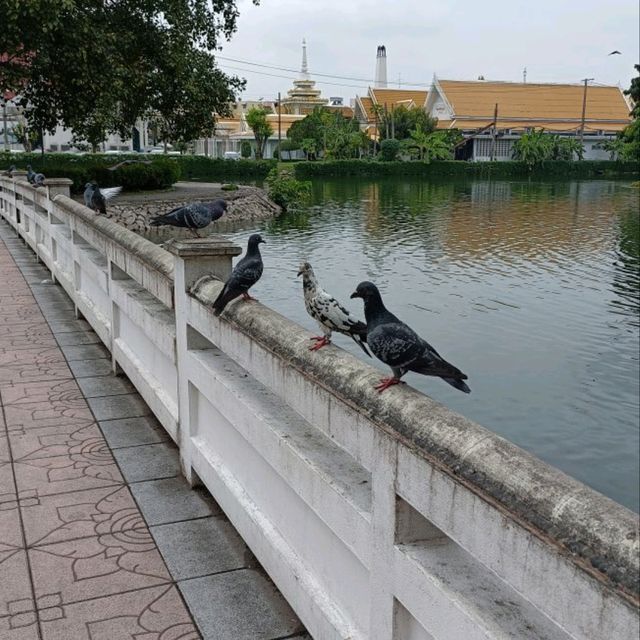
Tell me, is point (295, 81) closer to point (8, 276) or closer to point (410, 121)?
point (410, 121)

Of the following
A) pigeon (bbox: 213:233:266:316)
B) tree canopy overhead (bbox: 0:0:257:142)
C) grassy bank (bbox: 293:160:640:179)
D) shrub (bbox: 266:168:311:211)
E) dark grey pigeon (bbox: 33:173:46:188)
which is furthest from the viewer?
grassy bank (bbox: 293:160:640:179)

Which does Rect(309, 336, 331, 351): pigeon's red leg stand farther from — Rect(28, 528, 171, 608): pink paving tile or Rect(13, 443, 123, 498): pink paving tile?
A: Rect(13, 443, 123, 498): pink paving tile

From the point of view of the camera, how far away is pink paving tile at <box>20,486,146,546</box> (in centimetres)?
373

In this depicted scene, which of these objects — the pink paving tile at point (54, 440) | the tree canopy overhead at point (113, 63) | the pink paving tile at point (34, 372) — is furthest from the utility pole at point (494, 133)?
the pink paving tile at point (54, 440)

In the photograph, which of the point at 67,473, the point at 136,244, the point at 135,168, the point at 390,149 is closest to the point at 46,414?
the point at 67,473

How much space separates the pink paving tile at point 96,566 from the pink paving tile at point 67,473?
62cm

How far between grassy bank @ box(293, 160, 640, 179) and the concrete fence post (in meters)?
53.2

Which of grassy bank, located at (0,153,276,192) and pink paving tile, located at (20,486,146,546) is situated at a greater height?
grassy bank, located at (0,153,276,192)

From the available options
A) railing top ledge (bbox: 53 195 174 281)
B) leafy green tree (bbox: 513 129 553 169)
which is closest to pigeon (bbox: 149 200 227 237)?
railing top ledge (bbox: 53 195 174 281)

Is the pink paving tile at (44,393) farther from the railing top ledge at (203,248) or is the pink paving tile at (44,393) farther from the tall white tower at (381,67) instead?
the tall white tower at (381,67)

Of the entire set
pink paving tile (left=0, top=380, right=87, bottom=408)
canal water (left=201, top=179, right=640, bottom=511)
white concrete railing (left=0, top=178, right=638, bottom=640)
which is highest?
white concrete railing (left=0, top=178, right=638, bottom=640)

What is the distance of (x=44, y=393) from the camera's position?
5.81 metres

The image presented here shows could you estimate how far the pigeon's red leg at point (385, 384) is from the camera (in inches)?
92.0

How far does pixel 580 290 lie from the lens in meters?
17.5
